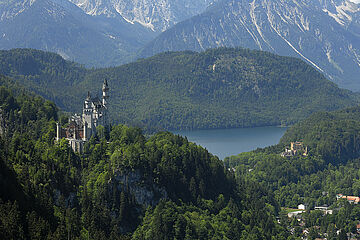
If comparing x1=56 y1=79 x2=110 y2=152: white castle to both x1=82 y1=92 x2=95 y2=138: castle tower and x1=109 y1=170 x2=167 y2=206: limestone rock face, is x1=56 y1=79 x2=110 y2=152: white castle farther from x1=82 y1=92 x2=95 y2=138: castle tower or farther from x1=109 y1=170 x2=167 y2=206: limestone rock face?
x1=109 y1=170 x2=167 y2=206: limestone rock face

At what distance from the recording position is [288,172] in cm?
13475

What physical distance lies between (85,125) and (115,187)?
9982 millimetres

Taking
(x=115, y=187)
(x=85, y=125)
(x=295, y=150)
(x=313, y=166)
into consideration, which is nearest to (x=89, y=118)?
(x=85, y=125)

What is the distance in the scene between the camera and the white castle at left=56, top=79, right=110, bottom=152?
306ft

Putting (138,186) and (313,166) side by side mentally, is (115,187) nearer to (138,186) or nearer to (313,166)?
(138,186)

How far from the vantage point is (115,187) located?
8775 centimetres

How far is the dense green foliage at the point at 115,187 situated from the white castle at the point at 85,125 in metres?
1.00

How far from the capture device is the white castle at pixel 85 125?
93312 mm

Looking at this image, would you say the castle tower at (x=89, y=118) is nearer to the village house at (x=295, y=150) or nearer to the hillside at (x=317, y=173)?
the hillside at (x=317, y=173)

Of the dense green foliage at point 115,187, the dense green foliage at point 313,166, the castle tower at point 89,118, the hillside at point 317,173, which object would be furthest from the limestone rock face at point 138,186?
the dense green foliage at point 313,166

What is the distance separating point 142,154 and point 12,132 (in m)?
16.6

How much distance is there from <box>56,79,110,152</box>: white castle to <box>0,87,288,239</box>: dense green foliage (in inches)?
39.5

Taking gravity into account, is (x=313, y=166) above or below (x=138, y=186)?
below

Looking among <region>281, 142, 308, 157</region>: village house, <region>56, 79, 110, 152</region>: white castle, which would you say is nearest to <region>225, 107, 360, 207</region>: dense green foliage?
<region>281, 142, 308, 157</region>: village house
